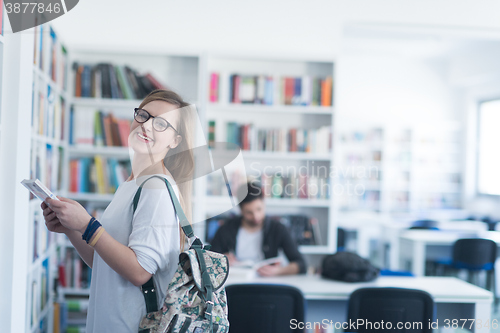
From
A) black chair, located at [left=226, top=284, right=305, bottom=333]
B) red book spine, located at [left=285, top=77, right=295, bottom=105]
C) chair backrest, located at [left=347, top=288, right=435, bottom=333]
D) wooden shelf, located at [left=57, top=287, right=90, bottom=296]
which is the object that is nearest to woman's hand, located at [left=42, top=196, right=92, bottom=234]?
black chair, located at [left=226, top=284, right=305, bottom=333]

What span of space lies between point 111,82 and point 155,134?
99.2 inches

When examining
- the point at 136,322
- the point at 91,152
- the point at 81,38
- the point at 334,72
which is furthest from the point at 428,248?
the point at 136,322

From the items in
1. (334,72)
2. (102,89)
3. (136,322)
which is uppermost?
(334,72)

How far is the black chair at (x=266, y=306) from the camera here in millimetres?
1964

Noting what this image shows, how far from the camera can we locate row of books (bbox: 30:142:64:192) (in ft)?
7.43

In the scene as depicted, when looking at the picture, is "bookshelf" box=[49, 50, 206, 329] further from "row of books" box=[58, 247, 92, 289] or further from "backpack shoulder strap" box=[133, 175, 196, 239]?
A: "backpack shoulder strap" box=[133, 175, 196, 239]

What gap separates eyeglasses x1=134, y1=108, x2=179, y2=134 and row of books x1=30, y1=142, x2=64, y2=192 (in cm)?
127

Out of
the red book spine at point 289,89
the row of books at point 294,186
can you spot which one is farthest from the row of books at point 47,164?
the red book spine at point 289,89

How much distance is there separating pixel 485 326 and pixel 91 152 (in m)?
2.98

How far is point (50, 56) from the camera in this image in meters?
2.66

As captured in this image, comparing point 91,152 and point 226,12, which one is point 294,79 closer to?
point 226,12

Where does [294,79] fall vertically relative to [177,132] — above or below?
above

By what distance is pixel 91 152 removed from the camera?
3.48 m

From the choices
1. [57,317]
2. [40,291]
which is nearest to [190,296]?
[40,291]
